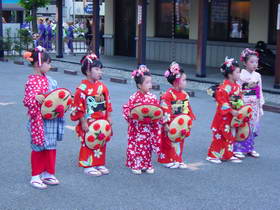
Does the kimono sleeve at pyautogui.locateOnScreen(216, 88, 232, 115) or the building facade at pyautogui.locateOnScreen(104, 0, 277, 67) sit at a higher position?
the building facade at pyautogui.locateOnScreen(104, 0, 277, 67)

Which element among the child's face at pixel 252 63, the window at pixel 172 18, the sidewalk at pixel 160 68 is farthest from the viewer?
the window at pixel 172 18

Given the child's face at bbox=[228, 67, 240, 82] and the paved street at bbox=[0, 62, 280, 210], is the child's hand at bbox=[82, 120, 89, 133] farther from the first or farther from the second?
the child's face at bbox=[228, 67, 240, 82]

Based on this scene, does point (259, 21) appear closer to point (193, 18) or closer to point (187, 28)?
point (193, 18)

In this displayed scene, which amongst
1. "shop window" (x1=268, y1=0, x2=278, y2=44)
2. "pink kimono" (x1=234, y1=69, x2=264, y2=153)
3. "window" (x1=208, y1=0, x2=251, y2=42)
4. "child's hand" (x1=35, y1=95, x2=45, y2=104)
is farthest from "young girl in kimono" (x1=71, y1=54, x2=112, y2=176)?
"window" (x1=208, y1=0, x2=251, y2=42)

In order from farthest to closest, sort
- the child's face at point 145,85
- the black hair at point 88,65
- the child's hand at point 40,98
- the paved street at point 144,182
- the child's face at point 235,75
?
1. the child's face at point 235,75
2. the child's face at point 145,85
3. the black hair at point 88,65
4. the child's hand at point 40,98
5. the paved street at point 144,182

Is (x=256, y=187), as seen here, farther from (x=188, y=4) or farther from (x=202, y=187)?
(x=188, y=4)

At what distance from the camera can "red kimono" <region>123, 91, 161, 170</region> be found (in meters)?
6.35

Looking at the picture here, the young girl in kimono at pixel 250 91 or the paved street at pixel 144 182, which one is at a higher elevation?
the young girl in kimono at pixel 250 91

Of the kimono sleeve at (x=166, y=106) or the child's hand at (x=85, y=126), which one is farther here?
the kimono sleeve at (x=166, y=106)

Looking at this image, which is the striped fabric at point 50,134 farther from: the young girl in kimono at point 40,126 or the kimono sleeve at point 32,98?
the kimono sleeve at point 32,98

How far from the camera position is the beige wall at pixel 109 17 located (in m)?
23.5

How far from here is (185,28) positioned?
20.2 metres

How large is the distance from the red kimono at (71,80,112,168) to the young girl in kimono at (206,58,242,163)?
1611 millimetres

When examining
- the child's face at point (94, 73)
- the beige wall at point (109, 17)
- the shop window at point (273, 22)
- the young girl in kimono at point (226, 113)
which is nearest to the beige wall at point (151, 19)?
the beige wall at point (109, 17)
